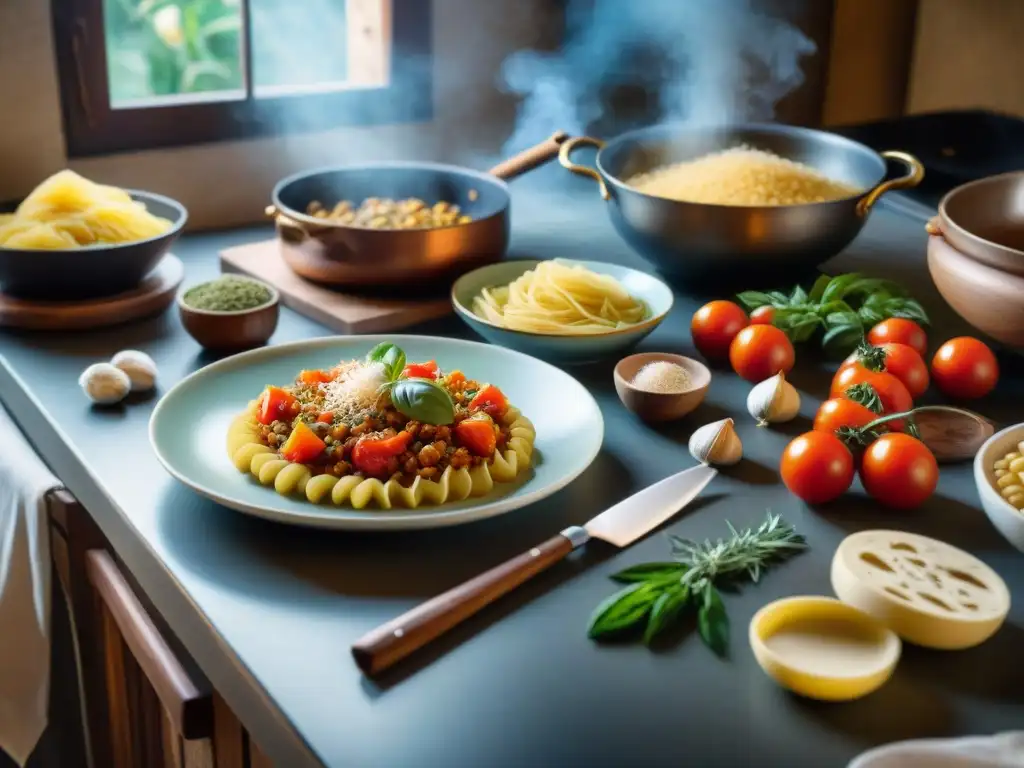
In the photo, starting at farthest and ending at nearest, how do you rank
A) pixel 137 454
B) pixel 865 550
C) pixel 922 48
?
pixel 922 48 < pixel 137 454 < pixel 865 550

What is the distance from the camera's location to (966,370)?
55.5 inches

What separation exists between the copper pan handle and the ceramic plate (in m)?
0.52

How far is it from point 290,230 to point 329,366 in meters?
0.35

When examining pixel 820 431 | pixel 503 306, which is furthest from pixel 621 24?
pixel 820 431

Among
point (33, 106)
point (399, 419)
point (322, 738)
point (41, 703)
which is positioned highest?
point (33, 106)

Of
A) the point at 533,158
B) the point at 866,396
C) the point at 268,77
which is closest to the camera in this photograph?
the point at 866,396

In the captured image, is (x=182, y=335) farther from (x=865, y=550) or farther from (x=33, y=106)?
(x=865, y=550)

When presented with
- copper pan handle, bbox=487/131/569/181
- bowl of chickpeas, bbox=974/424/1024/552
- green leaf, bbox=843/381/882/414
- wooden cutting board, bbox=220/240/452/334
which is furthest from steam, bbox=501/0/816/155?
bowl of chickpeas, bbox=974/424/1024/552

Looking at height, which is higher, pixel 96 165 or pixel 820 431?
pixel 96 165

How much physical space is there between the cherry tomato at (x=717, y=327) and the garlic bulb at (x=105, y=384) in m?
0.77

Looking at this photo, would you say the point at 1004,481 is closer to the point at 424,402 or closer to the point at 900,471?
the point at 900,471

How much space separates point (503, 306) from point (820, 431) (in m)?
0.52

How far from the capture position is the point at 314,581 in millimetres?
1032

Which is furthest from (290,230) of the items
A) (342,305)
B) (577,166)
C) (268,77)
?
(268,77)
